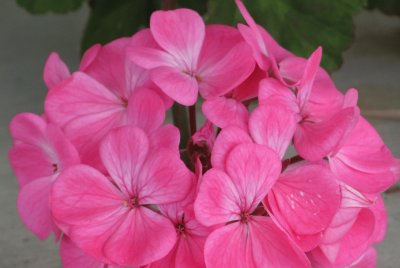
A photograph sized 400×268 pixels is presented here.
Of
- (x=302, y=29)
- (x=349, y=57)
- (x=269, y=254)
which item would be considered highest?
(x=269, y=254)

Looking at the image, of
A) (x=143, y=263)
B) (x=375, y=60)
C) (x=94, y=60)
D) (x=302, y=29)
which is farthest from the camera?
(x=375, y=60)

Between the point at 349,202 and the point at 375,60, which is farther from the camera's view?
the point at 375,60

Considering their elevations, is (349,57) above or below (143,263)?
below

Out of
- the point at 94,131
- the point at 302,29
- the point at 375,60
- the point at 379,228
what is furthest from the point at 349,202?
the point at 375,60

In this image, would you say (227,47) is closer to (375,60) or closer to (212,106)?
(212,106)

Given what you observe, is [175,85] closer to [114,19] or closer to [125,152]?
[125,152]

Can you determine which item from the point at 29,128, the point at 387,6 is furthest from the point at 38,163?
the point at 387,6

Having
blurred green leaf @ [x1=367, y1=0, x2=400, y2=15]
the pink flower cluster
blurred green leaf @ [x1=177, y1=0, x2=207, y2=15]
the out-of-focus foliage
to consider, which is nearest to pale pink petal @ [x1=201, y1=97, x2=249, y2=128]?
the pink flower cluster
